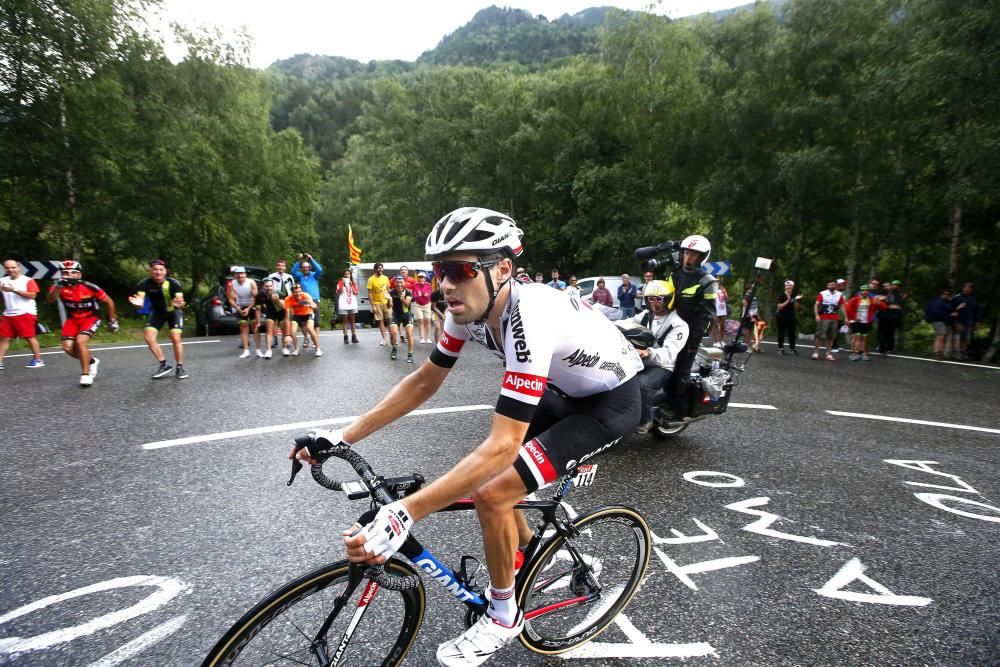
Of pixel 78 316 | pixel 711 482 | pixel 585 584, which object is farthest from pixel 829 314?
pixel 78 316

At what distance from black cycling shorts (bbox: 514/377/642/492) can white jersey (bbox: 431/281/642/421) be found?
7 centimetres

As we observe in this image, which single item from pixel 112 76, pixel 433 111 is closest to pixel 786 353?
pixel 112 76

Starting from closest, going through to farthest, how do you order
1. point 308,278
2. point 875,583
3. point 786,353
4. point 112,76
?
1. point 875,583
2. point 308,278
3. point 786,353
4. point 112,76

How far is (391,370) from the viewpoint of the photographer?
941 centimetres

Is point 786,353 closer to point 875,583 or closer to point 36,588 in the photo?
point 875,583

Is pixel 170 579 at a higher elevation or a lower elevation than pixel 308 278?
lower

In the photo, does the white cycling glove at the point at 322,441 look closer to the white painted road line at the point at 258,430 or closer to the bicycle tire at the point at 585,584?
the bicycle tire at the point at 585,584

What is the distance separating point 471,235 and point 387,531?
1157 mm

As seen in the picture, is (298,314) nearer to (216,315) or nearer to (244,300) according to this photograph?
(244,300)

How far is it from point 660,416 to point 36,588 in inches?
196

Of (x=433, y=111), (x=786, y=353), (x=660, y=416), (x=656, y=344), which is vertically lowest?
(x=786, y=353)

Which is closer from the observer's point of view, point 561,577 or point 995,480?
point 561,577

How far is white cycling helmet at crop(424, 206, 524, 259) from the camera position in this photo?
2111 millimetres

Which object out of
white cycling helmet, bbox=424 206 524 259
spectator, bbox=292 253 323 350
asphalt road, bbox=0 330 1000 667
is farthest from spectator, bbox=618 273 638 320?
Result: white cycling helmet, bbox=424 206 524 259
